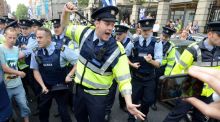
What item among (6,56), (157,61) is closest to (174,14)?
(157,61)

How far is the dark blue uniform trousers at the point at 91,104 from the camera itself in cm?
288

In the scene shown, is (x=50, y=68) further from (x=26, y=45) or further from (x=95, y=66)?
(x=26, y=45)

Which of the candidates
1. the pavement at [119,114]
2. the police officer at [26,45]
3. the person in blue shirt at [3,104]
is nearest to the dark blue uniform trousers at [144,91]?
the pavement at [119,114]

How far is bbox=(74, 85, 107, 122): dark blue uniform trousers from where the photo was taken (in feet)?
9.45

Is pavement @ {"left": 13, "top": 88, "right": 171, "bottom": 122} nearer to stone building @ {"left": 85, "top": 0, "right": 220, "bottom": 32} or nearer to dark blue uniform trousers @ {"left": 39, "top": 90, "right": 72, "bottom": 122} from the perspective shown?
dark blue uniform trousers @ {"left": 39, "top": 90, "right": 72, "bottom": 122}

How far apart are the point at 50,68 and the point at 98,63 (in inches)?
46.5

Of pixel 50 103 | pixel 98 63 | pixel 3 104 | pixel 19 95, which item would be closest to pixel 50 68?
pixel 50 103

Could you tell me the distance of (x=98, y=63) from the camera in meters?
2.76

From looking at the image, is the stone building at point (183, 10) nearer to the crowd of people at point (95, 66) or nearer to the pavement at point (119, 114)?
the pavement at point (119, 114)

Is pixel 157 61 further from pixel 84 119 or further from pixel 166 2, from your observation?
pixel 166 2

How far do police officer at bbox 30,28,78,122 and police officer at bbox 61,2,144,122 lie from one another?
2.20ft

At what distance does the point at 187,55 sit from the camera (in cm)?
335

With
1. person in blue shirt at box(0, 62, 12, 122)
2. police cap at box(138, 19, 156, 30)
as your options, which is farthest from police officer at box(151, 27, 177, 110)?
person in blue shirt at box(0, 62, 12, 122)

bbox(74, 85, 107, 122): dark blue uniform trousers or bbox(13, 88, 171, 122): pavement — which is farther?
bbox(13, 88, 171, 122): pavement
